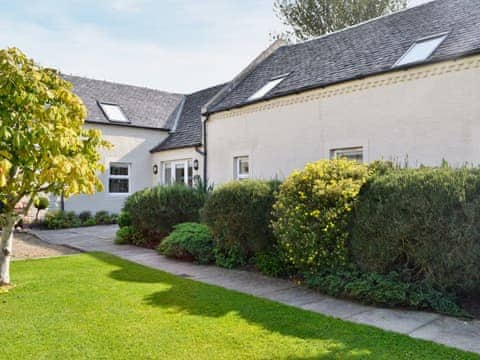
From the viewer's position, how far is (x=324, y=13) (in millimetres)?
24328

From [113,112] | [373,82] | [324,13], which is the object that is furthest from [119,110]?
[324,13]

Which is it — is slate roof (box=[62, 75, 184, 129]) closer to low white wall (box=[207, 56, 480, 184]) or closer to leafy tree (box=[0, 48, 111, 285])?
low white wall (box=[207, 56, 480, 184])

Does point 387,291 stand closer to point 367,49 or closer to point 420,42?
point 420,42

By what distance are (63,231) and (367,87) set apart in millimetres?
11599

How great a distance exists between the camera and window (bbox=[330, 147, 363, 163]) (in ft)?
32.3

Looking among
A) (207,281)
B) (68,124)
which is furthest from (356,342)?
(68,124)

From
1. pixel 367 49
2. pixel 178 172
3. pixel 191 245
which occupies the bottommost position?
pixel 191 245

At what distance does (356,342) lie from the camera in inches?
154

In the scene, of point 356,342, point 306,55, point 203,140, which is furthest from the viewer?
point 203,140

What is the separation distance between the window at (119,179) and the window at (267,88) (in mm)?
8240

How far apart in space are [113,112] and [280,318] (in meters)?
15.6

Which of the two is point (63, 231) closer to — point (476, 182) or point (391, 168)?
point (391, 168)

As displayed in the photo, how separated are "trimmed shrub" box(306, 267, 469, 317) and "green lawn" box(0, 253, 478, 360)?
95 centimetres

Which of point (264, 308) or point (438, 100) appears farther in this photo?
point (438, 100)
